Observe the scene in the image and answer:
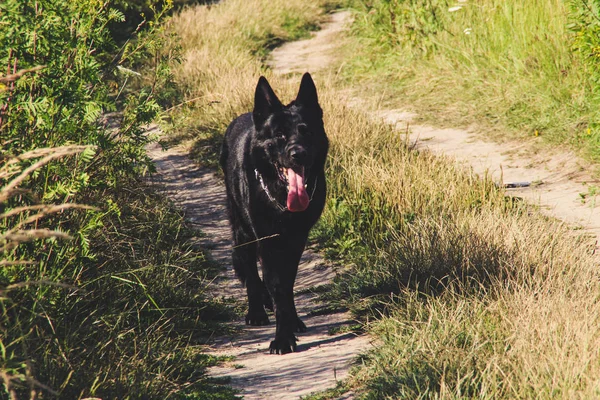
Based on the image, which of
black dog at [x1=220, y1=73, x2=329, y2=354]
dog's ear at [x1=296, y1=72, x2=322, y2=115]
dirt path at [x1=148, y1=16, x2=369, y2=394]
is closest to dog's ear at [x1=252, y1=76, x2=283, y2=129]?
black dog at [x1=220, y1=73, x2=329, y2=354]

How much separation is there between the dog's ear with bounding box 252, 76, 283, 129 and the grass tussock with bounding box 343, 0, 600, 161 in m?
3.81

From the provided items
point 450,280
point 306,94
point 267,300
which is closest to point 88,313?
point 267,300

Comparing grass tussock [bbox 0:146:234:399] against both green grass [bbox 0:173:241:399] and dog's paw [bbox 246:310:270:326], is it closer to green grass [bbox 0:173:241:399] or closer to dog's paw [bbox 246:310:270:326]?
green grass [bbox 0:173:241:399]

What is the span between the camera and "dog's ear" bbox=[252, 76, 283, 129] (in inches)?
181

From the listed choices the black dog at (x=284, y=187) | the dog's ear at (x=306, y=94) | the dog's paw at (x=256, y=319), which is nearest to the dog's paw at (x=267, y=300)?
the dog's paw at (x=256, y=319)

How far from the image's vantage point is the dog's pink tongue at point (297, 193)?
443 cm

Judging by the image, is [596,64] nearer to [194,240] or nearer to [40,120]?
[194,240]

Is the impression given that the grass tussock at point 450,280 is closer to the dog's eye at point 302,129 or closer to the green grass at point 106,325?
the green grass at point 106,325

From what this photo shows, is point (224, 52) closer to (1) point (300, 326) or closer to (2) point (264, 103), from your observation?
(2) point (264, 103)

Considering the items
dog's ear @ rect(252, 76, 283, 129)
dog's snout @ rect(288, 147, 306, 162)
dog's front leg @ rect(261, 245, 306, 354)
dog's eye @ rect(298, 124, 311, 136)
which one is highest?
dog's ear @ rect(252, 76, 283, 129)

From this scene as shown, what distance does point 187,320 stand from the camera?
14.8 feet

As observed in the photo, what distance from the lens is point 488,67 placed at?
9.91 meters

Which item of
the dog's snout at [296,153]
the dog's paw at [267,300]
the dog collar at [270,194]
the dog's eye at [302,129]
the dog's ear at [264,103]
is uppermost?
the dog's ear at [264,103]

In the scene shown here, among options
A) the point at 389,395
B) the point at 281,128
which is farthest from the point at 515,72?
the point at 389,395
